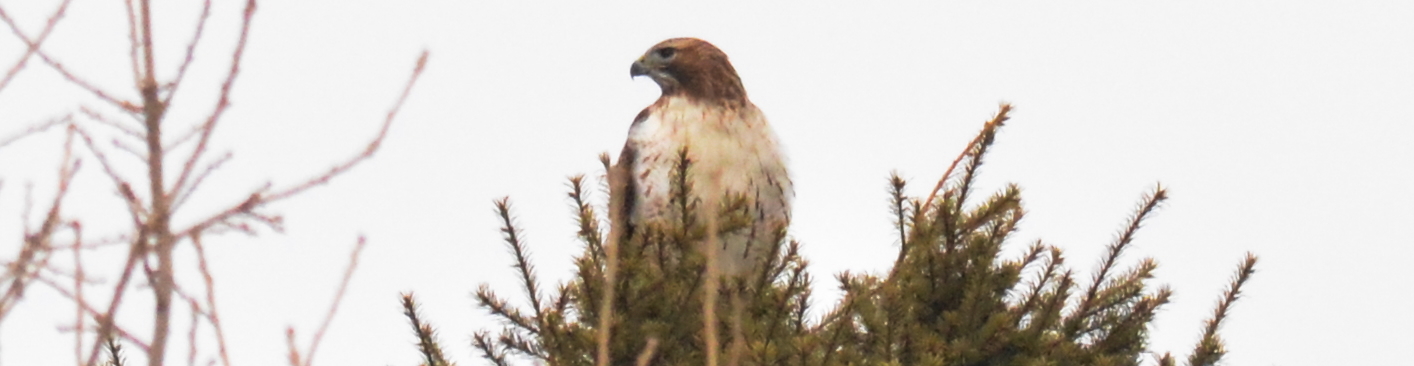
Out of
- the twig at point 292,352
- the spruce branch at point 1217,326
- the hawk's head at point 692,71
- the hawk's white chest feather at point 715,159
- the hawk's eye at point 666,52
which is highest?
the hawk's eye at point 666,52

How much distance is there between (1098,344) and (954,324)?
1.26 ft

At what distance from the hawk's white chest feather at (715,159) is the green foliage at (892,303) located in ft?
6.12

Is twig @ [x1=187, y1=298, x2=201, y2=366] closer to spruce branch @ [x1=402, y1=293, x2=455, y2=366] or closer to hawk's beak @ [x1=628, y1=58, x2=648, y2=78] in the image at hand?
spruce branch @ [x1=402, y1=293, x2=455, y2=366]

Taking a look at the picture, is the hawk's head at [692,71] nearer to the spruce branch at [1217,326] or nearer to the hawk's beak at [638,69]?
the hawk's beak at [638,69]

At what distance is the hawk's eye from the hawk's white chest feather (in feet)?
1.59

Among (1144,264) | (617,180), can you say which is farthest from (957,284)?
(617,180)

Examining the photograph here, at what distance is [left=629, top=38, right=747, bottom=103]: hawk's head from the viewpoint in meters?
7.11

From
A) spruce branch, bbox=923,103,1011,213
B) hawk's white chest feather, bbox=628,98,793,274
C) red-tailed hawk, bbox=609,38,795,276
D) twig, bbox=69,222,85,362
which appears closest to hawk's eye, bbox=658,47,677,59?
red-tailed hawk, bbox=609,38,795,276

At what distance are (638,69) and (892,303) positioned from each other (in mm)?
3197

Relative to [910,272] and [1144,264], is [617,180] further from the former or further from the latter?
[1144,264]

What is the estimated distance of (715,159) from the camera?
6.54 meters

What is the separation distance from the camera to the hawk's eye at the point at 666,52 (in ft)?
24.1

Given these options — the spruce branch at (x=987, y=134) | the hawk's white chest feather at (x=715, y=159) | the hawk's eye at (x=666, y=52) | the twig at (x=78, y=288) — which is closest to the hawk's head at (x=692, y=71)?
the hawk's eye at (x=666, y=52)

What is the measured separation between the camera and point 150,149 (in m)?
2.46
